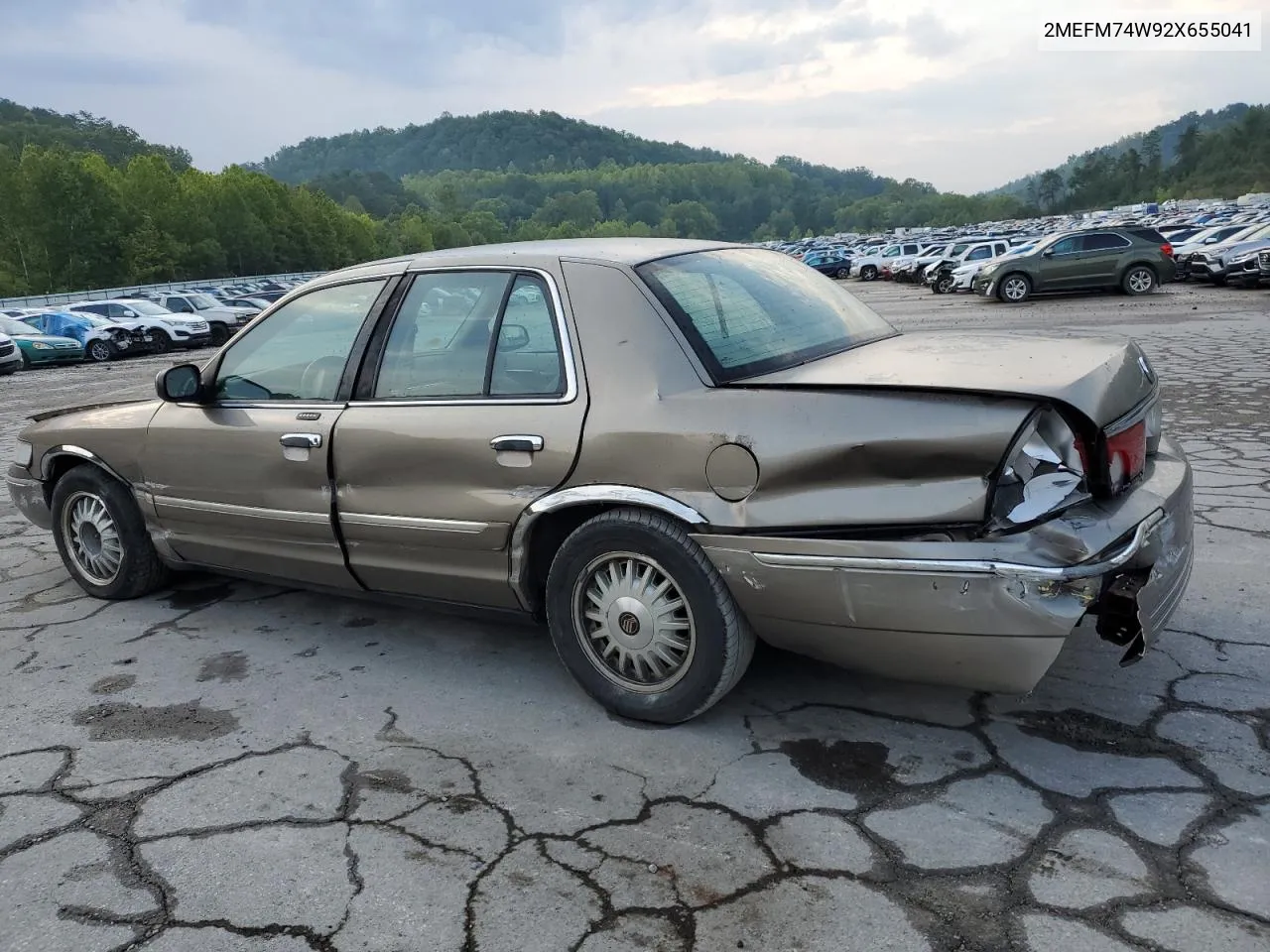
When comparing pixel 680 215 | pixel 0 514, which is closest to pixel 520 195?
pixel 680 215

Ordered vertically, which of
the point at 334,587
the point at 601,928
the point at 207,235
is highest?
the point at 207,235

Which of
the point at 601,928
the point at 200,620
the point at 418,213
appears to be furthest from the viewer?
the point at 418,213

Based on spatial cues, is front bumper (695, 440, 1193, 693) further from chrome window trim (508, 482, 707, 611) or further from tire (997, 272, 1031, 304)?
tire (997, 272, 1031, 304)

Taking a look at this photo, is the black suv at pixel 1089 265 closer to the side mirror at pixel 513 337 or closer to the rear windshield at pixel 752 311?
the rear windshield at pixel 752 311

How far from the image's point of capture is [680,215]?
157125 mm

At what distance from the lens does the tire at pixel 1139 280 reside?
2091cm

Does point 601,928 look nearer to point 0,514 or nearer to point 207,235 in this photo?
point 0,514

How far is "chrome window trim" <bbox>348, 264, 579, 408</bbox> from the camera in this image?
10.4 ft

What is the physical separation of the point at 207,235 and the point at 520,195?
4069 inches

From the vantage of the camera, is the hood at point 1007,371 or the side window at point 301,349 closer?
the hood at point 1007,371

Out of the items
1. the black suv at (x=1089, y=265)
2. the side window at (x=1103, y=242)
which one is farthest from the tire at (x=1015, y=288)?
the side window at (x=1103, y=242)

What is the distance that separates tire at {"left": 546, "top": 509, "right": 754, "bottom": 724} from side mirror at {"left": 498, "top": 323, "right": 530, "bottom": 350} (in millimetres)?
696

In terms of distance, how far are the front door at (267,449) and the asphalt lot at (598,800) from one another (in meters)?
0.41

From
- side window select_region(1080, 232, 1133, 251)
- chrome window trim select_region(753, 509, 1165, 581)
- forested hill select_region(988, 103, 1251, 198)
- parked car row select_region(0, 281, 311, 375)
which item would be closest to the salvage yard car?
chrome window trim select_region(753, 509, 1165, 581)
